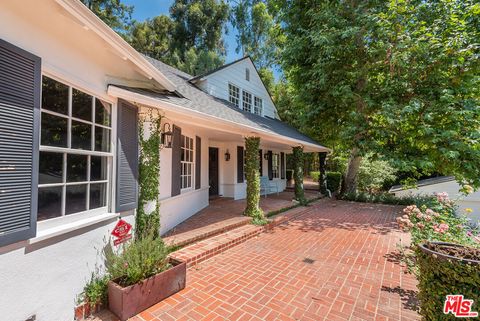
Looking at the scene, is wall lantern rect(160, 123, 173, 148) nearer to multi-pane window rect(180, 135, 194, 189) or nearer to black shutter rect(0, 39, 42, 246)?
multi-pane window rect(180, 135, 194, 189)

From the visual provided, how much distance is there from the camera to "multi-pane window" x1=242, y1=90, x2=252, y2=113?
12477 millimetres

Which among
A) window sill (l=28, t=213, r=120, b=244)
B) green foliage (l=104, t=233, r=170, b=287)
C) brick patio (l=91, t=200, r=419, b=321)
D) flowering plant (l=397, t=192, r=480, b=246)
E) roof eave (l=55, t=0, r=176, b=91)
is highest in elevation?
roof eave (l=55, t=0, r=176, b=91)

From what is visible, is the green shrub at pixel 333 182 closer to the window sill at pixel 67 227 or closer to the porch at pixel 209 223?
the porch at pixel 209 223

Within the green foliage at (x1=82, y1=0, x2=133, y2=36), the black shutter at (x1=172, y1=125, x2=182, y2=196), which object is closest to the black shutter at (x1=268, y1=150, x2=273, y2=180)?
the black shutter at (x1=172, y1=125, x2=182, y2=196)

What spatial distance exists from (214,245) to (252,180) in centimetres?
289

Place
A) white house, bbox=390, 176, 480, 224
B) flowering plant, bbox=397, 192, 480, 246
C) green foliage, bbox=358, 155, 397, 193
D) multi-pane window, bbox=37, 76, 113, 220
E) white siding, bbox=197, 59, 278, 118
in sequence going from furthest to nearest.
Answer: green foliage, bbox=358, 155, 397, 193 → white siding, bbox=197, 59, 278, 118 → white house, bbox=390, 176, 480, 224 → flowering plant, bbox=397, 192, 480, 246 → multi-pane window, bbox=37, 76, 113, 220

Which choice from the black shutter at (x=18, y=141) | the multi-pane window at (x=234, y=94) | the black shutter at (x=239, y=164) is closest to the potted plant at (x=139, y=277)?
the black shutter at (x=18, y=141)

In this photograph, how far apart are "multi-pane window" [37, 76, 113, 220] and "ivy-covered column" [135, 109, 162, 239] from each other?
69 cm

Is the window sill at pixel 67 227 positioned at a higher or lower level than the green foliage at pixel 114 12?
lower

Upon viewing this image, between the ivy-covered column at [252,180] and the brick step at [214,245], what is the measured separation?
67cm

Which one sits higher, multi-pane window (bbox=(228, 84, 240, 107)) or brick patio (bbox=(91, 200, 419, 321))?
multi-pane window (bbox=(228, 84, 240, 107))

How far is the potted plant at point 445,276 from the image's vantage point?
2186mm

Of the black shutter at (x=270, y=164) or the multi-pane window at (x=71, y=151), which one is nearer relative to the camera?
the multi-pane window at (x=71, y=151)

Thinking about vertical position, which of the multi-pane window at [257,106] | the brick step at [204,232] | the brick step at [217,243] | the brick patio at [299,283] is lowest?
the brick patio at [299,283]
